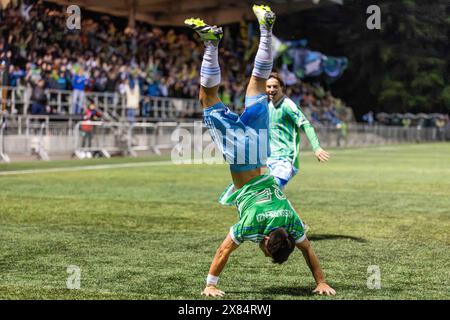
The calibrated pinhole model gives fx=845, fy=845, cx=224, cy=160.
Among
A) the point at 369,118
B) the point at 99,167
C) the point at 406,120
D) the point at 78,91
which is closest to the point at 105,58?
the point at 78,91

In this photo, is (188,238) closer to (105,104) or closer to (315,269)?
(315,269)

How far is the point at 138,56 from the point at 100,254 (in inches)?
1172

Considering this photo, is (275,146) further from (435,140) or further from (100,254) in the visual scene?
(435,140)

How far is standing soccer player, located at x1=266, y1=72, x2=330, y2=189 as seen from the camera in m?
10.6

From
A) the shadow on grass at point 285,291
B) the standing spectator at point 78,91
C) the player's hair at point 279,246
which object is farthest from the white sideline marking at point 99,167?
the player's hair at point 279,246

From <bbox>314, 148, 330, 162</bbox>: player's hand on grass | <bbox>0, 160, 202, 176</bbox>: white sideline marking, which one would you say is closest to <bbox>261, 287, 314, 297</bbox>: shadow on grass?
<bbox>314, 148, 330, 162</bbox>: player's hand on grass

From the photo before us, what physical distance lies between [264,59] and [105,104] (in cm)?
2637

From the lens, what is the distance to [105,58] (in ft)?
116

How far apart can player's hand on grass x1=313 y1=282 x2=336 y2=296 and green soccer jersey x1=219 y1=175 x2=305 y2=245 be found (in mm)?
444

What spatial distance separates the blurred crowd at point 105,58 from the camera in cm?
3023

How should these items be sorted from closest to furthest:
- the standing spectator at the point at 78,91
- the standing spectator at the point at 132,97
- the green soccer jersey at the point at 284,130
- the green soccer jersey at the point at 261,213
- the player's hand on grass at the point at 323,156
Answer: the green soccer jersey at the point at 261,213 → the player's hand on grass at the point at 323,156 → the green soccer jersey at the point at 284,130 → the standing spectator at the point at 78,91 → the standing spectator at the point at 132,97

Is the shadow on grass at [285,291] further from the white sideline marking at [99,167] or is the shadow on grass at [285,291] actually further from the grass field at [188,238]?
the white sideline marking at [99,167]

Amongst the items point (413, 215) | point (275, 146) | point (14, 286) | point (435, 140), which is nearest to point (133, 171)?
point (413, 215)
